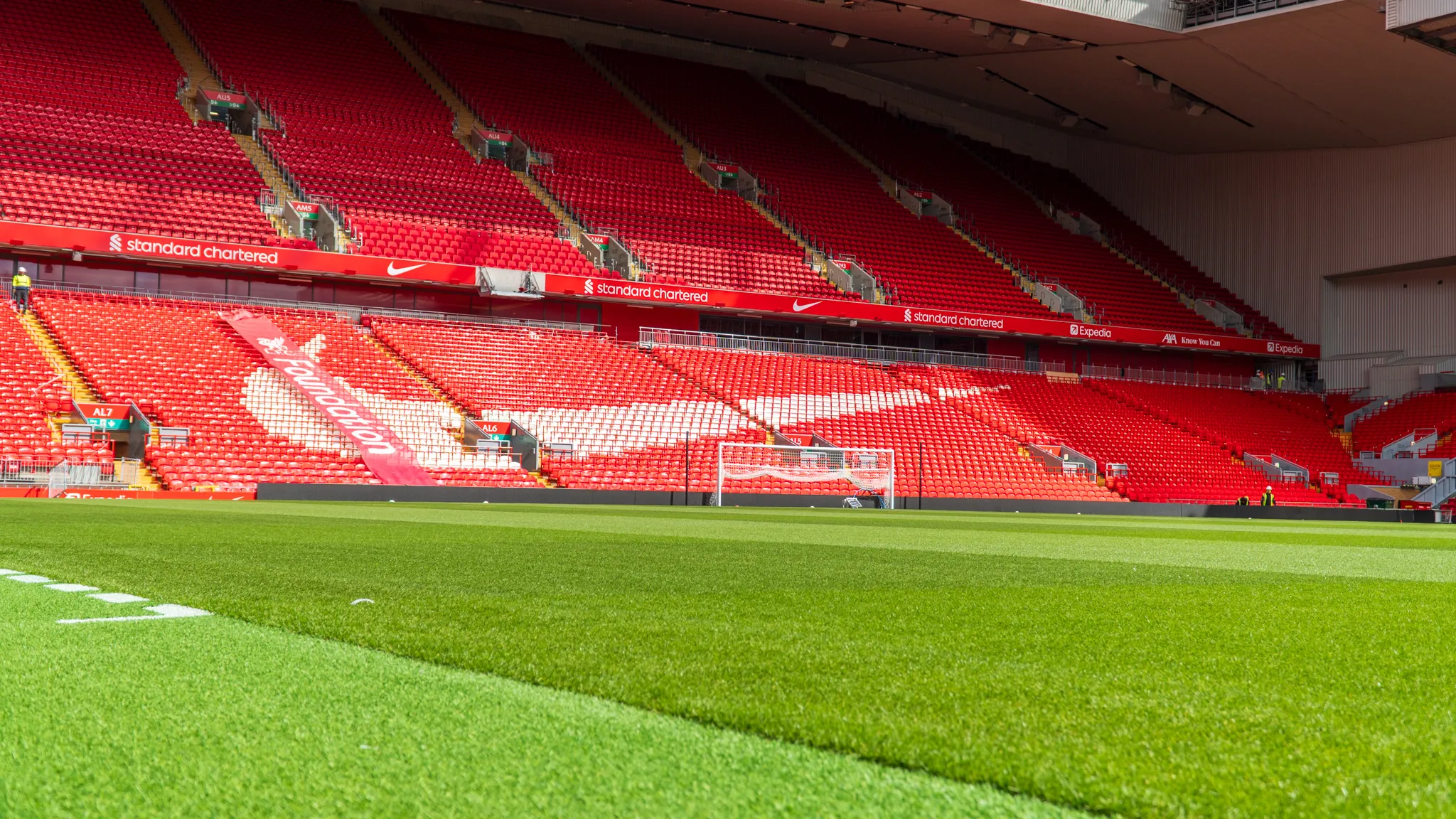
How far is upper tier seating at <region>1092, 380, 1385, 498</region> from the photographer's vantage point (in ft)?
122

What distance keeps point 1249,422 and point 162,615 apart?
129ft

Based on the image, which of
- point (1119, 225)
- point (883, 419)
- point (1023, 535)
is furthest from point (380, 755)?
point (1119, 225)

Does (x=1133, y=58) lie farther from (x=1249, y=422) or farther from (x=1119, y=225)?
(x=1119, y=225)

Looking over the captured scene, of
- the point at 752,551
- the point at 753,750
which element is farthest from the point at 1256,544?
the point at 753,750

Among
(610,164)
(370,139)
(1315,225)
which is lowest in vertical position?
(370,139)

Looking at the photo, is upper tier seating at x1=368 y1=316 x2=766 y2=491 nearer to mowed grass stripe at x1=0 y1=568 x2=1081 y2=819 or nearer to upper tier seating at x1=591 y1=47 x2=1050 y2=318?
upper tier seating at x1=591 y1=47 x2=1050 y2=318

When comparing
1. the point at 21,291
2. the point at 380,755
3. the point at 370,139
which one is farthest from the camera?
the point at 370,139

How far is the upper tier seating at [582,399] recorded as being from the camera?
90.7ft

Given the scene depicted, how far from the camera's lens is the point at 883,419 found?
32.4 m

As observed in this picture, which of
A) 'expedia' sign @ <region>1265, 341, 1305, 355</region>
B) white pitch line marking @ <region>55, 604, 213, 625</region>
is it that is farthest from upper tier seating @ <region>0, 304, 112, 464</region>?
'expedia' sign @ <region>1265, 341, 1305, 355</region>

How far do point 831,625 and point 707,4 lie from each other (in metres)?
36.3

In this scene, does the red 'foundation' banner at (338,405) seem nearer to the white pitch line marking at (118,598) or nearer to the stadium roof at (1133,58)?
the stadium roof at (1133,58)

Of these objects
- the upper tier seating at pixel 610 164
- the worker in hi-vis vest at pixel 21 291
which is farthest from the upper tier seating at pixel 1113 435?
the worker in hi-vis vest at pixel 21 291

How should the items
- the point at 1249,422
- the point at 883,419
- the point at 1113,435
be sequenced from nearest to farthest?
1. the point at 883,419
2. the point at 1113,435
3. the point at 1249,422
